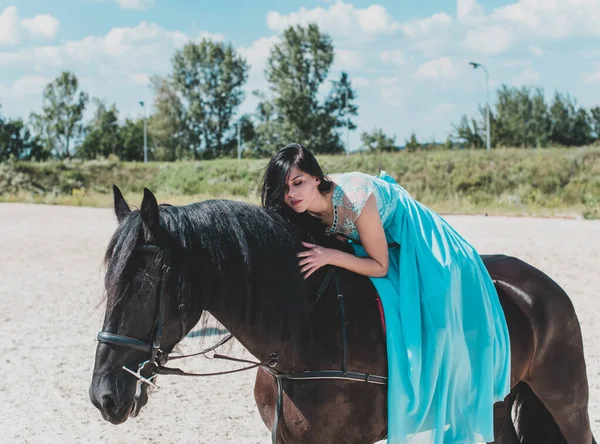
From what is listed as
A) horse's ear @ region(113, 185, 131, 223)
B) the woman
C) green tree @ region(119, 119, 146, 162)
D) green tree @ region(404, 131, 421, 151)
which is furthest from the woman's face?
green tree @ region(119, 119, 146, 162)

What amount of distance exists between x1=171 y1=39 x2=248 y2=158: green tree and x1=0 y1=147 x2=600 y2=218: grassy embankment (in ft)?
80.2

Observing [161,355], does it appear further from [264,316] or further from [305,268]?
[305,268]

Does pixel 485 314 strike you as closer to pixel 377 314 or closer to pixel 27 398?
pixel 377 314

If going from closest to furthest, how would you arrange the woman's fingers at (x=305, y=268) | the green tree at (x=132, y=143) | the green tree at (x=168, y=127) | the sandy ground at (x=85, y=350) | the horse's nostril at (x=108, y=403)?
the horse's nostril at (x=108, y=403), the woman's fingers at (x=305, y=268), the sandy ground at (x=85, y=350), the green tree at (x=168, y=127), the green tree at (x=132, y=143)

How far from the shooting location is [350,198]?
274cm

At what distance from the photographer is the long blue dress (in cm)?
266

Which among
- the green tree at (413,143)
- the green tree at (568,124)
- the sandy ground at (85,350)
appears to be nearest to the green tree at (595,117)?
the green tree at (568,124)

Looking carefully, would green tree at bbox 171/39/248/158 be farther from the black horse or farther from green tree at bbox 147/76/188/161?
the black horse

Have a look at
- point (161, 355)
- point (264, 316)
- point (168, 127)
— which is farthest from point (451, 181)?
point (168, 127)

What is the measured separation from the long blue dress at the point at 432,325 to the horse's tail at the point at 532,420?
487 mm

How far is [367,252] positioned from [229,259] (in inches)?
25.9

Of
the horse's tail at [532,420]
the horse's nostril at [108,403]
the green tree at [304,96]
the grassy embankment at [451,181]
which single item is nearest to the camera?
the horse's nostril at [108,403]

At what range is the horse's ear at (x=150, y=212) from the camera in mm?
2242

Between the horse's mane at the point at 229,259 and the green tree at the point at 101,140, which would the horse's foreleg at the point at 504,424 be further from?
the green tree at the point at 101,140
